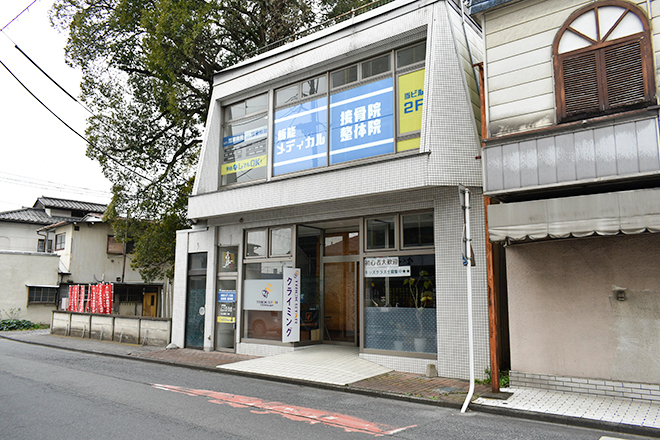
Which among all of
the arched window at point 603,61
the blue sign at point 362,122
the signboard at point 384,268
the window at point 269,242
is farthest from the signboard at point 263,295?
the arched window at point 603,61

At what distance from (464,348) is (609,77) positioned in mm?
5338

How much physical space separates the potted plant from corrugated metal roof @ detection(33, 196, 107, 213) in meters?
34.8

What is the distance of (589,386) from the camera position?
24.2ft

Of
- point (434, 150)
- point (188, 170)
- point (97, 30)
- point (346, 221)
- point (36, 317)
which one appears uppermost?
point (97, 30)

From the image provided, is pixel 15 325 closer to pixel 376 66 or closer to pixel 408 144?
pixel 376 66

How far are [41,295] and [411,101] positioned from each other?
91.1 feet

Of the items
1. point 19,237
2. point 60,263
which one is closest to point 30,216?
point 19,237

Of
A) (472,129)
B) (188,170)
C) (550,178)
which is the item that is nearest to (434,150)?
(472,129)

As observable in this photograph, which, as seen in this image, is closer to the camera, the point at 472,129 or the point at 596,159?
the point at 596,159

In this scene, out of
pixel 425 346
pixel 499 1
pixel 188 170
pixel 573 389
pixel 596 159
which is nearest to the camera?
pixel 596 159

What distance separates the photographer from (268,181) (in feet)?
40.6

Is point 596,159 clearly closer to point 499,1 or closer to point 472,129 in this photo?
point 472,129

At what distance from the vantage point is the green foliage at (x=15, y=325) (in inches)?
973

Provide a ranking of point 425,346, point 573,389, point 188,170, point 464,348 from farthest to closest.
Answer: point 188,170 < point 425,346 < point 464,348 < point 573,389
